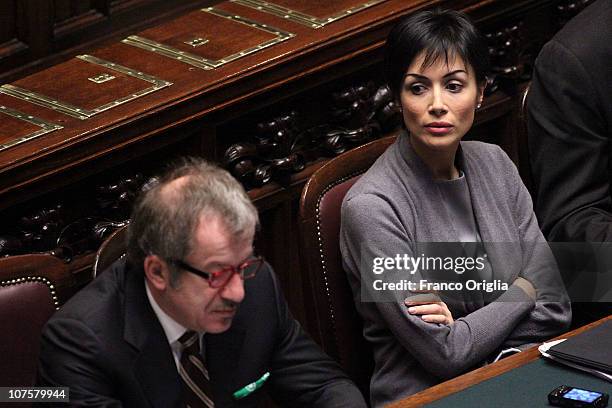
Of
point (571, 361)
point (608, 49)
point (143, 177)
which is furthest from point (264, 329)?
point (608, 49)

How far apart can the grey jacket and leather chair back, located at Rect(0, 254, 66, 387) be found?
0.67 meters

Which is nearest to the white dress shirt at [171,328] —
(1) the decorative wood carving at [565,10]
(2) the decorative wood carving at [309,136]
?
(2) the decorative wood carving at [309,136]

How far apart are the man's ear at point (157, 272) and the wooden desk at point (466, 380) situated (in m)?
0.52

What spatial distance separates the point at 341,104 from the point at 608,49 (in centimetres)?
88

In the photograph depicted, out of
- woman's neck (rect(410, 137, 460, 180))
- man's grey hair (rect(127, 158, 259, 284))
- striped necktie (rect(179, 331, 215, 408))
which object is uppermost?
man's grey hair (rect(127, 158, 259, 284))

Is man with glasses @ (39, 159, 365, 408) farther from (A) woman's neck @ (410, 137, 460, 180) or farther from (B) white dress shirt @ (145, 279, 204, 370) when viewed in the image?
(A) woman's neck @ (410, 137, 460, 180)

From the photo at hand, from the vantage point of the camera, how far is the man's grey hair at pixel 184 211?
2539 mm

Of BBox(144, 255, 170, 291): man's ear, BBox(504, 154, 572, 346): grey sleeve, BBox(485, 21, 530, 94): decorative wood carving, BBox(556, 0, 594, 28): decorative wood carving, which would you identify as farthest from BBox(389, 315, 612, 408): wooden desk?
BBox(556, 0, 594, 28): decorative wood carving

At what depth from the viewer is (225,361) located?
111 inches

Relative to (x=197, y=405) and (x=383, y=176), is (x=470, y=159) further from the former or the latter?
(x=197, y=405)

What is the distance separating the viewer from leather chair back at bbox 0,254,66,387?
2.81 metres

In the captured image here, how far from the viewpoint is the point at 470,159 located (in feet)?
10.9

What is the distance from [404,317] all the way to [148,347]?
64 cm

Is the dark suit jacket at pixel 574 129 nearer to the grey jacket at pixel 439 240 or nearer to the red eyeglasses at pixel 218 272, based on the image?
the grey jacket at pixel 439 240
